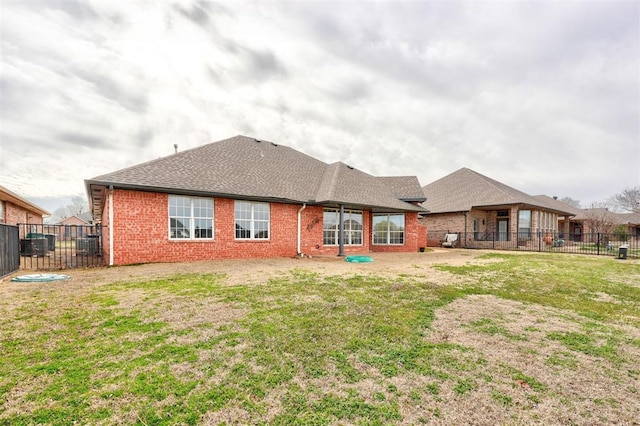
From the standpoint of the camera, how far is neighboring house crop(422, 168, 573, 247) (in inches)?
958

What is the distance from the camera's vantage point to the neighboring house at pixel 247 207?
1136 cm

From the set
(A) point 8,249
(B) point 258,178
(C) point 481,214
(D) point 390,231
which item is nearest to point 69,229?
(A) point 8,249

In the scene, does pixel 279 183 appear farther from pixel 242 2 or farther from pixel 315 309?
pixel 315 309

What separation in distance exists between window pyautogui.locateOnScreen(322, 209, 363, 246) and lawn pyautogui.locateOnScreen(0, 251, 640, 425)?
1012 centimetres

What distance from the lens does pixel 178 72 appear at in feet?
44.9

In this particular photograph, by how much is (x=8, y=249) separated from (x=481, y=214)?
31.3 m

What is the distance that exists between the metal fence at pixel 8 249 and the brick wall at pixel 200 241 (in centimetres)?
265

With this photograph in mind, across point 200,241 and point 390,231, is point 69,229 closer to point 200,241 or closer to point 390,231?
point 200,241

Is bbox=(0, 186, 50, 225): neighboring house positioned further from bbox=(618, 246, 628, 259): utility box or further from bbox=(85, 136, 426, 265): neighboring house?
bbox=(618, 246, 628, 259): utility box

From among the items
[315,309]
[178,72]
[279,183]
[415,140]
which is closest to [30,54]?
[178,72]

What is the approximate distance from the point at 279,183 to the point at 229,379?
13.5 metres

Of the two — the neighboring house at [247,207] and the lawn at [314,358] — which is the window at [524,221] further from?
the lawn at [314,358]

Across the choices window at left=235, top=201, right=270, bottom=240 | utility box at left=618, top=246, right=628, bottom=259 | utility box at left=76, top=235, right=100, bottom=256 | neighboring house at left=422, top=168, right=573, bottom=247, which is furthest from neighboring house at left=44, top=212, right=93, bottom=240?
utility box at left=618, top=246, right=628, bottom=259

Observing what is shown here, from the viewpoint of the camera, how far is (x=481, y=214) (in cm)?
2652
